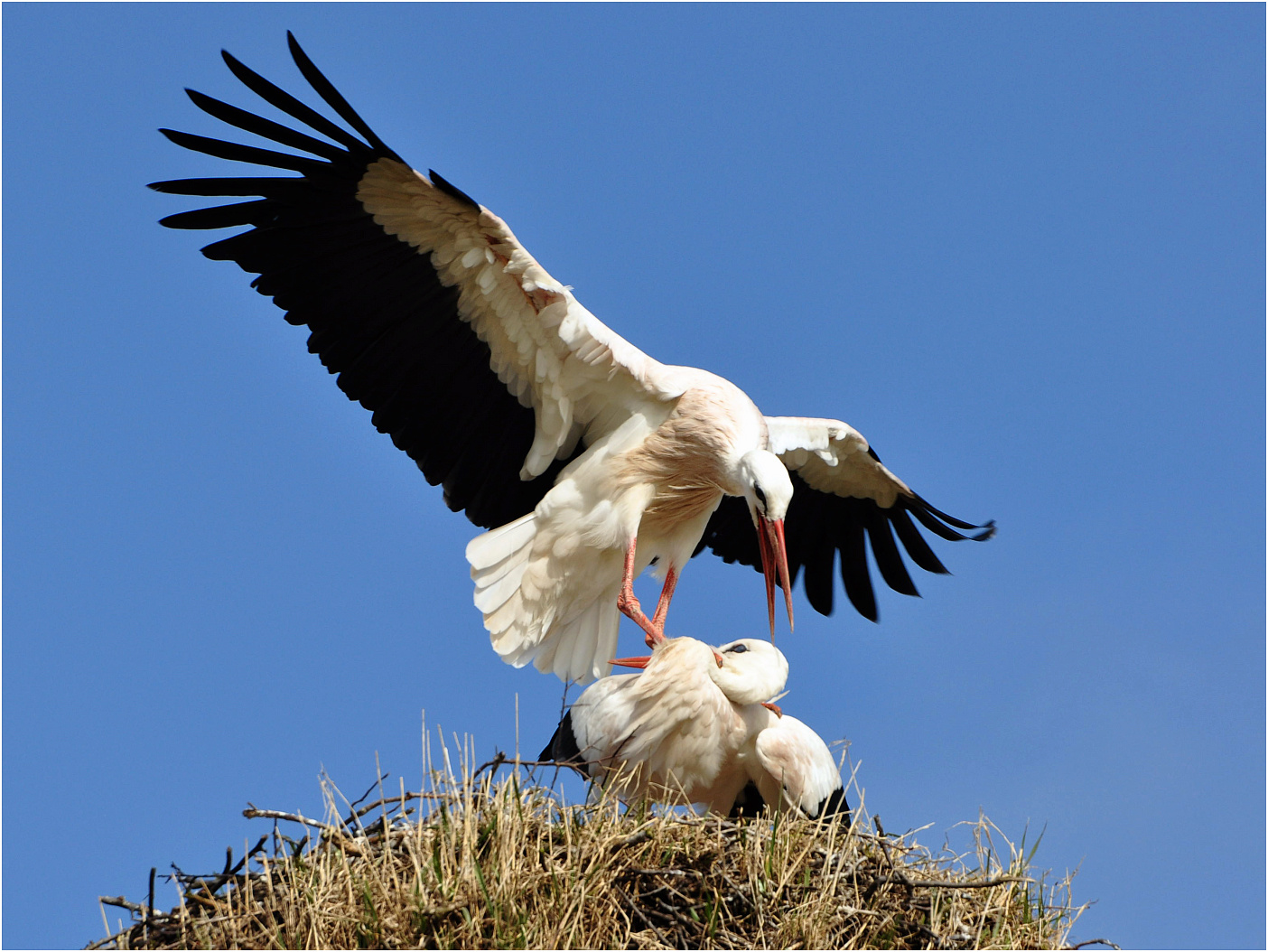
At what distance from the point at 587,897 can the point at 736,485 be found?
2.16 meters

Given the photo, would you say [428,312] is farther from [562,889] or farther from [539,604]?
[562,889]

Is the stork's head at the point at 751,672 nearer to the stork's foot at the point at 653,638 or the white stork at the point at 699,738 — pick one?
the white stork at the point at 699,738

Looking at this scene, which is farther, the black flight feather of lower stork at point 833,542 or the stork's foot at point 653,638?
the black flight feather of lower stork at point 833,542

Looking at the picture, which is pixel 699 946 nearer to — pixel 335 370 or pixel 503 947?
pixel 503 947

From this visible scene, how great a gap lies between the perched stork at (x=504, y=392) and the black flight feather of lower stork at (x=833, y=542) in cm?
83

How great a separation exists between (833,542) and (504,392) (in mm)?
2110

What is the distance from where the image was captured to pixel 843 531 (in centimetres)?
712

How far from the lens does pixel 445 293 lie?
567 cm

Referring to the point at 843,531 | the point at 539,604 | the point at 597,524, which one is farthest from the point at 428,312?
the point at 843,531

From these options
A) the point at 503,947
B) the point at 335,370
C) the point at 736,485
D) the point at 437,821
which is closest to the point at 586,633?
the point at 736,485

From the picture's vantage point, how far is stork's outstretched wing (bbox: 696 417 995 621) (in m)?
6.93

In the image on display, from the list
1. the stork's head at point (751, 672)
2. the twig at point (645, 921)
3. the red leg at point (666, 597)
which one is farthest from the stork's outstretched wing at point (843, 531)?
the twig at point (645, 921)

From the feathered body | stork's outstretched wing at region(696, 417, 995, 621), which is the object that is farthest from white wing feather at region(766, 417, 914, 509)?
the feathered body

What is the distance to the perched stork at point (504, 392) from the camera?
5.41m
